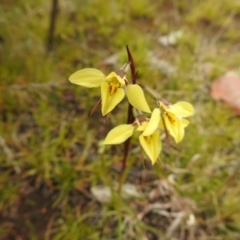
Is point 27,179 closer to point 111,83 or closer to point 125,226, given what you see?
point 125,226

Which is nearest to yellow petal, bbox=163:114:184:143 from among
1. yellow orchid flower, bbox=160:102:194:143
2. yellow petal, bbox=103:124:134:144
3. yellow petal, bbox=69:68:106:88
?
yellow orchid flower, bbox=160:102:194:143

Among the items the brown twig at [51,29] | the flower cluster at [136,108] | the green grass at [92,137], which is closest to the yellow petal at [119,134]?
the flower cluster at [136,108]

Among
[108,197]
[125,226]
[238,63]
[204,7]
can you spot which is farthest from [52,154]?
[204,7]

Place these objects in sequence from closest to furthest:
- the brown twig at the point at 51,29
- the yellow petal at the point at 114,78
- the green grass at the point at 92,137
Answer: the yellow petal at the point at 114,78, the green grass at the point at 92,137, the brown twig at the point at 51,29

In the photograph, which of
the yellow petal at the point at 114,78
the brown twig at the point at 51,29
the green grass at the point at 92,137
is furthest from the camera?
the brown twig at the point at 51,29

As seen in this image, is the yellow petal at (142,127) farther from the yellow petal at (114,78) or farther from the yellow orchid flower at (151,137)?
the yellow petal at (114,78)

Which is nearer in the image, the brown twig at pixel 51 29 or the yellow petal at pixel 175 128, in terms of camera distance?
the yellow petal at pixel 175 128

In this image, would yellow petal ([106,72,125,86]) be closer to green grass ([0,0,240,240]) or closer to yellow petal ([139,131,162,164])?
yellow petal ([139,131,162,164])

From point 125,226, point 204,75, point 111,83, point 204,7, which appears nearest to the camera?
point 111,83
